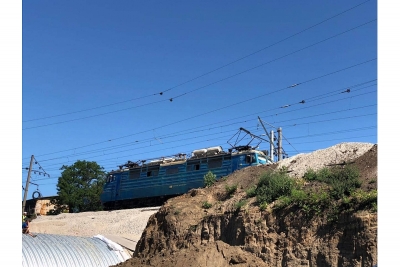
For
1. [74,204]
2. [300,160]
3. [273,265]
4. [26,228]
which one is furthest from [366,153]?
[74,204]

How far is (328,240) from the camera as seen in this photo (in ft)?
43.0

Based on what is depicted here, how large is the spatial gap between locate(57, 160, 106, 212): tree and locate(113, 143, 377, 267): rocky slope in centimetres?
3529

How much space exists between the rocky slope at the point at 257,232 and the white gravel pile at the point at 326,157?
1.8 inches

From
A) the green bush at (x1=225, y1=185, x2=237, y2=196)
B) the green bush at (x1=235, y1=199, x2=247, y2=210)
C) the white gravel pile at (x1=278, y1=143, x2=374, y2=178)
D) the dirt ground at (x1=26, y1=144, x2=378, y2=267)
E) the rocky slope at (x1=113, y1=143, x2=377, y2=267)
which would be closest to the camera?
the rocky slope at (x1=113, y1=143, x2=377, y2=267)

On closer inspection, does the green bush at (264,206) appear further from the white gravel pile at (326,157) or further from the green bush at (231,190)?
the white gravel pile at (326,157)

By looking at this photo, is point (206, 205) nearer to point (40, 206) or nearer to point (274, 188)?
point (274, 188)

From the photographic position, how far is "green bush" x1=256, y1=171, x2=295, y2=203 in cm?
1647

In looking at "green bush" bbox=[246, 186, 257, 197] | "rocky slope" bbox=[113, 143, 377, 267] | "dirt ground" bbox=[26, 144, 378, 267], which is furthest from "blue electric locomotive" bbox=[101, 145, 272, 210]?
"green bush" bbox=[246, 186, 257, 197]

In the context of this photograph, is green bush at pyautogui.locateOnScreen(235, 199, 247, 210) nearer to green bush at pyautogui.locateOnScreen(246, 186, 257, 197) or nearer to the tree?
green bush at pyautogui.locateOnScreen(246, 186, 257, 197)

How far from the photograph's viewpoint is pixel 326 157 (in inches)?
821

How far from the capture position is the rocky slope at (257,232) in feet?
41.5

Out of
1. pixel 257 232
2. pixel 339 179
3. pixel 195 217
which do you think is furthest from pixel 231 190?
pixel 339 179

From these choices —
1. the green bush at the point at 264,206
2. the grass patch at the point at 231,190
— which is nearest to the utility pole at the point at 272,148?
the grass patch at the point at 231,190

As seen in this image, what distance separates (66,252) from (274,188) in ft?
35.3
